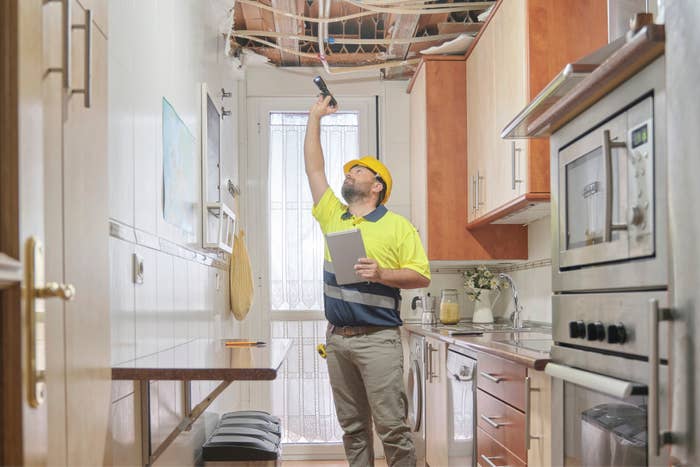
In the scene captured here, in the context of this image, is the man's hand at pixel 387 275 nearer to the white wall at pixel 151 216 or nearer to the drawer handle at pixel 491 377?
the drawer handle at pixel 491 377

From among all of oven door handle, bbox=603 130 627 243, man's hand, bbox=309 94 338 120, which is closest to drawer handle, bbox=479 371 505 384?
oven door handle, bbox=603 130 627 243

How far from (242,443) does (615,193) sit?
6.65ft

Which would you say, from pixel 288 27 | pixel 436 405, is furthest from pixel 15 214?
pixel 288 27

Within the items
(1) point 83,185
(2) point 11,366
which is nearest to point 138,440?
(1) point 83,185

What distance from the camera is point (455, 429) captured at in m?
3.22

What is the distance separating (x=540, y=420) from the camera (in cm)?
202

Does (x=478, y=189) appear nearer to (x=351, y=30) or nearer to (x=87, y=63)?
Result: (x=351, y=30)

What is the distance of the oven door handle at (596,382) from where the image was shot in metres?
1.35

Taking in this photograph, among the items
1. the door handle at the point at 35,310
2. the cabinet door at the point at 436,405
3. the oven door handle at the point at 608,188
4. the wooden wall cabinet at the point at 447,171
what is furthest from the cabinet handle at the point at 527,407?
the wooden wall cabinet at the point at 447,171

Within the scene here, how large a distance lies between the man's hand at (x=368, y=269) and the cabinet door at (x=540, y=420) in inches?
40.8

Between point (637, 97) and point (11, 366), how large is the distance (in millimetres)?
1179

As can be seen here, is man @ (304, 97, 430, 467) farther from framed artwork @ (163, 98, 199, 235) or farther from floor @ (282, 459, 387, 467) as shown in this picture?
floor @ (282, 459, 387, 467)

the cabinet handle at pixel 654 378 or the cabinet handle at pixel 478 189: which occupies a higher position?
the cabinet handle at pixel 478 189

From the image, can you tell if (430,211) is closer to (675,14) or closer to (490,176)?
(490,176)
